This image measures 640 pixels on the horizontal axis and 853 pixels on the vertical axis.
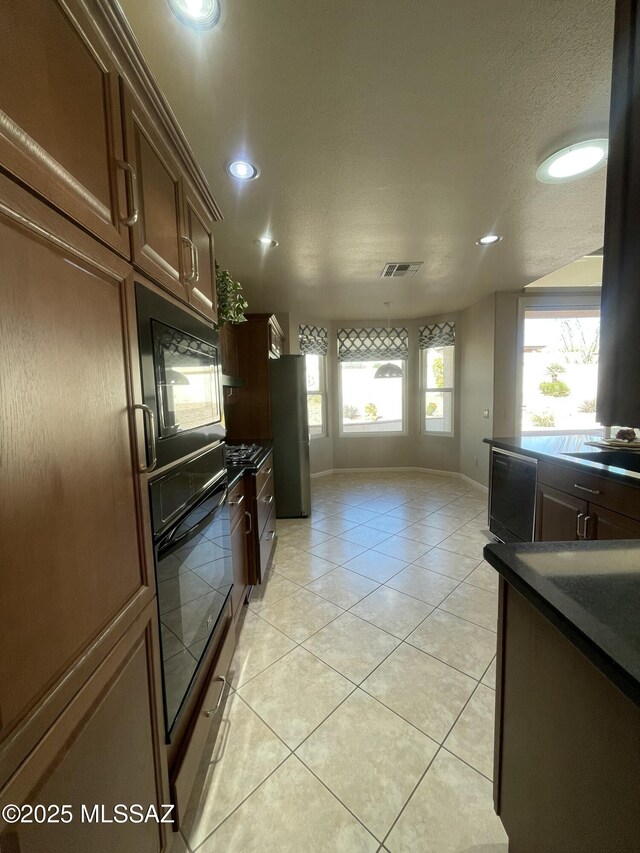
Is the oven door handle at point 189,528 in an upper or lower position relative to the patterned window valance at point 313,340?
lower

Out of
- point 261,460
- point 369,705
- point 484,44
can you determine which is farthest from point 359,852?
point 484,44

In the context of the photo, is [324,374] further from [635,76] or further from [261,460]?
[635,76]

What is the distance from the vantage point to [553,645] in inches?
29.0

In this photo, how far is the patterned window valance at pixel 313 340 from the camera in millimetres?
5027

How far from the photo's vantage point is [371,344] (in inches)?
220

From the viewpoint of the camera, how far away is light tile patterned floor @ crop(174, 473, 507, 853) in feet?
3.54

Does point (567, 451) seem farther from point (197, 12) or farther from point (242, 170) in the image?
point (197, 12)

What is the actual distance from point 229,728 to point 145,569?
3.43 feet

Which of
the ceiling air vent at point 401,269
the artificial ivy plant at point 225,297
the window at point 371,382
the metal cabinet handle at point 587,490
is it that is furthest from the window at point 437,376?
the artificial ivy plant at point 225,297

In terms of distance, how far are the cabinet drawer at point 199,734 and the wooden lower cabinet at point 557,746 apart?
3.07 feet

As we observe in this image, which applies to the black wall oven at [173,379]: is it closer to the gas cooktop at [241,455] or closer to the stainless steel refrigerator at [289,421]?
the gas cooktop at [241,455]

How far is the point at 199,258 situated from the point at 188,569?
1288mm

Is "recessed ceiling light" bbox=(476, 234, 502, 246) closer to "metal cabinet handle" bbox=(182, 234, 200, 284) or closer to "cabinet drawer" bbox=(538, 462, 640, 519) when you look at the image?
"cabinet drawer" bbox=(538, 462, 640, 519)

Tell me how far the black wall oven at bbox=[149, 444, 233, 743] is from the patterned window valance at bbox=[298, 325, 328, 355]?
12.2 ft
